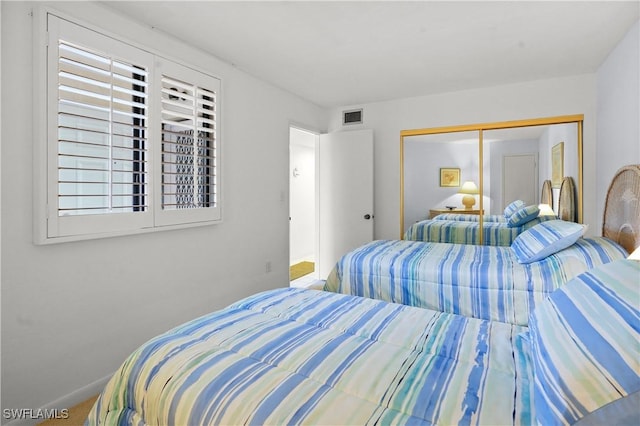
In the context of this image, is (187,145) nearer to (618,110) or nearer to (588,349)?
(588,349)

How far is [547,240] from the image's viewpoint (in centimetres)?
240

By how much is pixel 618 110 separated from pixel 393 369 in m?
2.96

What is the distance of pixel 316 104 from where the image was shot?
185 inches

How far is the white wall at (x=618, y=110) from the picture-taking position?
7.92ft

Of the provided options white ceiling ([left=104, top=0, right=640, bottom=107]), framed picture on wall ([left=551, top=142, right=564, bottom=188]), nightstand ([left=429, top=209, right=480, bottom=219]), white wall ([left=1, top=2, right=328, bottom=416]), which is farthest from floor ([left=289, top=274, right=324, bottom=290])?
framed picture on wall ([left=551, top=142, right=564, bottom=188])

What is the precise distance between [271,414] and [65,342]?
5.99 feet

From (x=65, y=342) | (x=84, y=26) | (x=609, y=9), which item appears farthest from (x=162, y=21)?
(x=609, y=9)

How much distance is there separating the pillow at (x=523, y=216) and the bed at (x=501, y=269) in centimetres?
88

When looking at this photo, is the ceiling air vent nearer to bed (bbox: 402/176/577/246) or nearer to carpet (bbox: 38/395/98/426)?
bed (bbox: 402/176/577/246)

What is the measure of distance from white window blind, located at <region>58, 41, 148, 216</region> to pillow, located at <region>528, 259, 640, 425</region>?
235 centimetres

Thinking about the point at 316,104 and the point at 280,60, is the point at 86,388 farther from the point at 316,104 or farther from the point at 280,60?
the point at 316,104

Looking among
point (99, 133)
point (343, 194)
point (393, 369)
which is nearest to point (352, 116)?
point (343, 194)

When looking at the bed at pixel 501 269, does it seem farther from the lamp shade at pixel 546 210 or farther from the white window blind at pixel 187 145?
the white window blind at pixel 187 145

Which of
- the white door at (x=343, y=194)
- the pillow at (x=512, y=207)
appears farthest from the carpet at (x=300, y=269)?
the pillow at (x=512, y=207)
